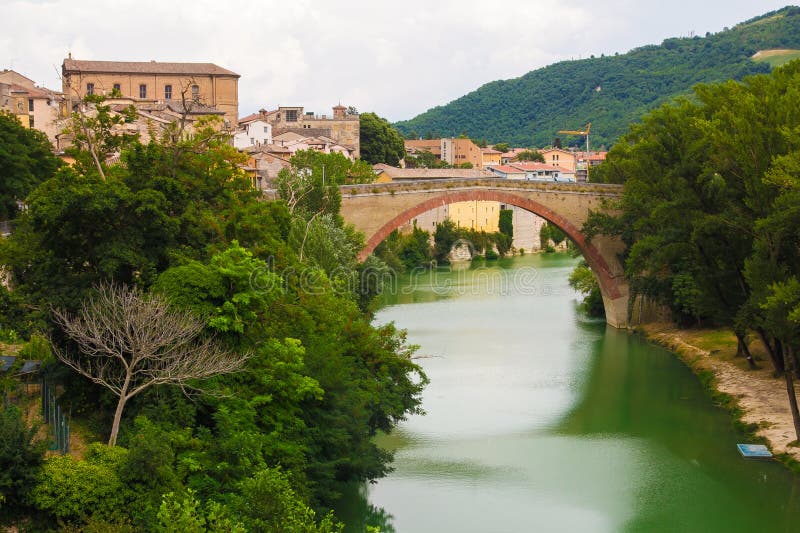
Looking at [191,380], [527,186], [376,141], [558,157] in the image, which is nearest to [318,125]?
[376,141]

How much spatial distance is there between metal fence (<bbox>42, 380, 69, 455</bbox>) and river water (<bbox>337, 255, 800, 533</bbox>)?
15.0 feet

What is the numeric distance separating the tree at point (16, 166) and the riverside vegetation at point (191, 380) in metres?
8.03

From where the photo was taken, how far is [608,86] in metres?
112

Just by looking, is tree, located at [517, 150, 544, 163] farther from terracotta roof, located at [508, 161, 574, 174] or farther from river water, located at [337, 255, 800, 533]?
river water, located at [337, 255, 800, 533]

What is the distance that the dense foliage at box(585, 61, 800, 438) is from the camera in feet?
63.5

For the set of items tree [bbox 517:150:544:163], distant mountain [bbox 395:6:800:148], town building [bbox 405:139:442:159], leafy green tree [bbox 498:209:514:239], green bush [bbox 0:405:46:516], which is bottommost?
green bush [bbox 0:405:46:516]

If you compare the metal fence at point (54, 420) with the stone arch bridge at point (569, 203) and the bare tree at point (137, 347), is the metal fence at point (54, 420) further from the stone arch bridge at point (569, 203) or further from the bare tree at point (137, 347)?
the stone arch bridge at point (569, 203)

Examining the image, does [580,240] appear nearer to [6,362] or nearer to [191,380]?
[191,380]

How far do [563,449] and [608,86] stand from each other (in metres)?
96.4

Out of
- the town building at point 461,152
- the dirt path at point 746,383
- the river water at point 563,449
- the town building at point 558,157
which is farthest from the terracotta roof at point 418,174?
the town building at point 558,157

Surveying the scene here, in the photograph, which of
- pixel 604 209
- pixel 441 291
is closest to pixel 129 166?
pixel 604 209

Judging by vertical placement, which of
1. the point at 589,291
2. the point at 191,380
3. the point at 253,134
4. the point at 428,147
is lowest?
the point at 589,291

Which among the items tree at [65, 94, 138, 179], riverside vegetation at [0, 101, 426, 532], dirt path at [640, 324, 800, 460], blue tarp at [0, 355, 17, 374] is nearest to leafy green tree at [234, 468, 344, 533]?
riverside vegetation at [0, 101, 426, 532]

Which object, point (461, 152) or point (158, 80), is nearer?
point (158, 80)
